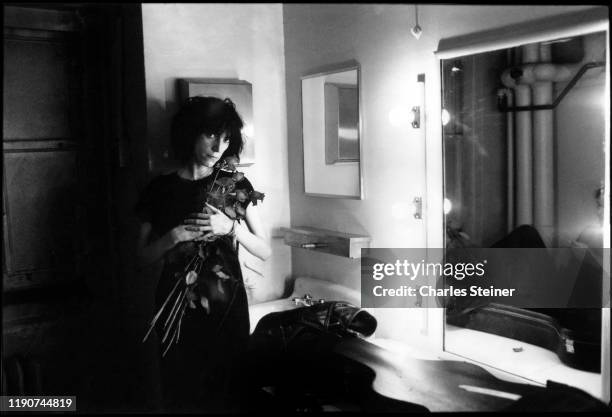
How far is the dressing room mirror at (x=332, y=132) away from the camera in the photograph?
1.86 m

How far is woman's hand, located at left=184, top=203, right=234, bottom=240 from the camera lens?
1805 mm

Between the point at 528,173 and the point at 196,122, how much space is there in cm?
94

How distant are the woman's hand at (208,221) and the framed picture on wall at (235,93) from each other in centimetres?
16

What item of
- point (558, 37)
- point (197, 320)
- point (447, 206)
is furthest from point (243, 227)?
point (558, 37)

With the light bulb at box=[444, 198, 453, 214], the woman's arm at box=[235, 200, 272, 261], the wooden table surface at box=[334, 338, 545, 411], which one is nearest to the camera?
the wooden table surface at box=[334, 338, 545, 411]

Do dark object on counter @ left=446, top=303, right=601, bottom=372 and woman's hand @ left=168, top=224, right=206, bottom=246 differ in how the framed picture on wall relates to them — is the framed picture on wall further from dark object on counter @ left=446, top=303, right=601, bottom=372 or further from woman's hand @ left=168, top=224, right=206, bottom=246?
dark object on counter @ left=446, top=303, right=601, bottom=372

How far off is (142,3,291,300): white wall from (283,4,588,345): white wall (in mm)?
40

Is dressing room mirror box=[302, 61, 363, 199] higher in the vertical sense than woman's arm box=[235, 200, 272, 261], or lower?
higher

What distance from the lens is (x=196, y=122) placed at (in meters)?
1.81

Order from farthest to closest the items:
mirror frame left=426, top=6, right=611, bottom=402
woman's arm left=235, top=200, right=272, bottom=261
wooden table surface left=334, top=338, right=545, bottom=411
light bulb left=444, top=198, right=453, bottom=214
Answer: woman's arm left=235, top=200, right=272, bottom=261 < light bulb left=444, top=198, right=453, bottom=214 < wooden table surface left=334, top=338, right=545, bottom=411 < mirror frame left=426, top=6, right=611, bottom=402

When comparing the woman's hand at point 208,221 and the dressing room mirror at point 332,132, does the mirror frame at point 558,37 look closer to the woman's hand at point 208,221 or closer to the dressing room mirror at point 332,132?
the dressing room mirror at point 332,132

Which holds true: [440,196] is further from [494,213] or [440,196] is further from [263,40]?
[263,40]

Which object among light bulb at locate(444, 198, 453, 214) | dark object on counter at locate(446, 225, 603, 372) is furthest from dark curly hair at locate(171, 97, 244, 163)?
dark object on counter at locate(446, 225, 603, 372)

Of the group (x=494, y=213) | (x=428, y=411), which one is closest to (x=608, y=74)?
(x=494, y=213)
